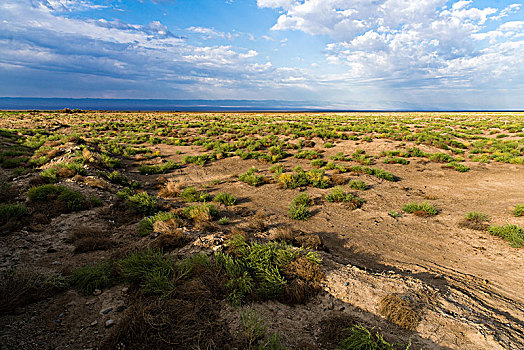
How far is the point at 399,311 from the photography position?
3.75m

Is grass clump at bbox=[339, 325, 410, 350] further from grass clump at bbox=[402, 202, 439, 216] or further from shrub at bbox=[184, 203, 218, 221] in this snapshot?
grass clump at bbox=[402, 202, 439, 216]

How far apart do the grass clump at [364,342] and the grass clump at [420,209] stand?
659 centimetres

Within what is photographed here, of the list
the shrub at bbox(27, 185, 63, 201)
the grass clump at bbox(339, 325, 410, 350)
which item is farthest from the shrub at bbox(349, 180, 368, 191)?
the shrub at bbox(27, 185, 63, 201)

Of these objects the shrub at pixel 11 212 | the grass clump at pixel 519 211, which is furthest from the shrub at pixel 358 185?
the shrub at pixel 11 212

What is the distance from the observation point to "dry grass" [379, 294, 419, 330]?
365 cm

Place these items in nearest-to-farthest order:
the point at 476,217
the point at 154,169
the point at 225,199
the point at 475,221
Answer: the point at 475,221 → the point at 476,217 → the point at 225,199 → the point at 154,169

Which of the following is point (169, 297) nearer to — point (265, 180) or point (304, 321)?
point (304, 321)

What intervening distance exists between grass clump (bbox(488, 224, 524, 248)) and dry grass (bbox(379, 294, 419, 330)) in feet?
16.6

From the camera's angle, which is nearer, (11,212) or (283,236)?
(283,236)

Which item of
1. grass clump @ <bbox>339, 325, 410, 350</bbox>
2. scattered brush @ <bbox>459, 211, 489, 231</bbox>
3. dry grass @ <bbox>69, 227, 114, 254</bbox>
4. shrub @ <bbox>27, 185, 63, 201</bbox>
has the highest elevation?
shrub @ <bbox>27, 185, 63, 201</bbox>

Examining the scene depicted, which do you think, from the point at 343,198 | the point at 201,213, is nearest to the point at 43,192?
the point at 201,213

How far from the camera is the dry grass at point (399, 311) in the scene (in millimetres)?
3648

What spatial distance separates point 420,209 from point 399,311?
6.29 meters

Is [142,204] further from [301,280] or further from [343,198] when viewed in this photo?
[343,198]
